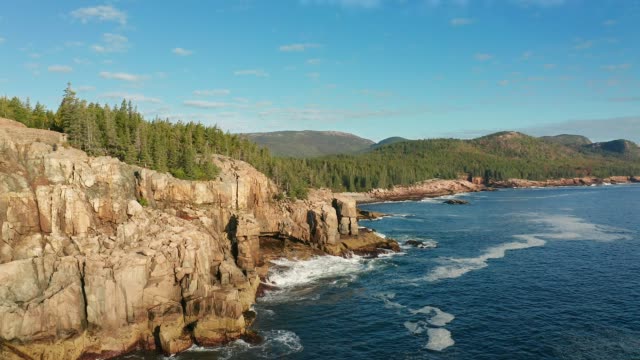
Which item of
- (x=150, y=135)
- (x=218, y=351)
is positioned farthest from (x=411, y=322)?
(x=150, y=135)

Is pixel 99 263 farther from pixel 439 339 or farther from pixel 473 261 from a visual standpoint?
pixel 473 261

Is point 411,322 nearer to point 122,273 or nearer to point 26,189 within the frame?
point 122,273

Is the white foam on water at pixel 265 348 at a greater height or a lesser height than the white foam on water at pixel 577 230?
lesser

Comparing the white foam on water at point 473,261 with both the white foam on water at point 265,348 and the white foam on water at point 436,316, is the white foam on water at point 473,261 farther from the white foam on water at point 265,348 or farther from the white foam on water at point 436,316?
the white foam on water at point 265,348

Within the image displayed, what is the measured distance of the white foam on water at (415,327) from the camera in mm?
54391

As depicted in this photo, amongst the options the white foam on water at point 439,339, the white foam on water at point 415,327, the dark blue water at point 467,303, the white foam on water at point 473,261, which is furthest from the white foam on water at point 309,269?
the white foam on water at point 439,339

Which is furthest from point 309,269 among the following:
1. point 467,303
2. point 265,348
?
point 265,348

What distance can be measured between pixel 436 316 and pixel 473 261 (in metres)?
32.0

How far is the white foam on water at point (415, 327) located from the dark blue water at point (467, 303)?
0.12m

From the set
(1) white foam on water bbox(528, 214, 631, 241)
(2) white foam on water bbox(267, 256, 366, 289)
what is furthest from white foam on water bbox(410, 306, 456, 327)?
(1) white foam on water bbox(528, 214, 631, 241)

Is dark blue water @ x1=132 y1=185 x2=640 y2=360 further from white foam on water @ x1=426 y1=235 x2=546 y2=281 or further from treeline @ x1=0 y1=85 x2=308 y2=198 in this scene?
treeline @ x1=0 y1=85 x2=308 y2=198

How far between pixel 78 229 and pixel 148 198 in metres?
12.9

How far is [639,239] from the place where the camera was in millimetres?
102938

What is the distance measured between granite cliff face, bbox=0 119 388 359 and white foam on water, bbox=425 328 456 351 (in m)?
22.2
